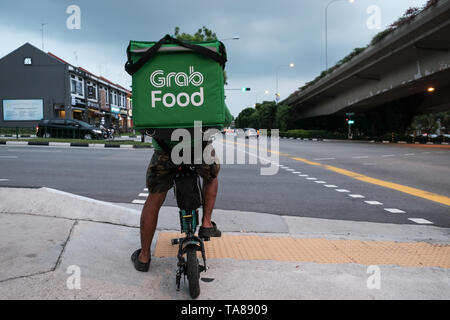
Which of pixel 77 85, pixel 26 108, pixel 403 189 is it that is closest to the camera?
pixel 403 189

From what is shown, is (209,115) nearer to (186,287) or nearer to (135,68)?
(135,68)

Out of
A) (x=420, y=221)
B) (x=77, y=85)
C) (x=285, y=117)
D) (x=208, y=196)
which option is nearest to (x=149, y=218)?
(x=208, y=196)

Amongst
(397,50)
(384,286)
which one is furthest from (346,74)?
(384,286)

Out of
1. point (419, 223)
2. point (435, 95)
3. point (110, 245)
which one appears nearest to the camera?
point (110, 245)

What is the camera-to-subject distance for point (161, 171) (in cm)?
281

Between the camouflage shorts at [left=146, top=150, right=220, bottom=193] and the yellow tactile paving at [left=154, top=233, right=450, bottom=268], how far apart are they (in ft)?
2.76

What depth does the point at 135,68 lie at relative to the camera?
2.54m

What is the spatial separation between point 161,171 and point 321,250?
1886mm

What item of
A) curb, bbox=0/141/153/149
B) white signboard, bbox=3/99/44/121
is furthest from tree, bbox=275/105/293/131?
curb, bbox=0/141/153/149

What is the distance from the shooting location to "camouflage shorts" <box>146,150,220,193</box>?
109 inches

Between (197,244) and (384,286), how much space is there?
144 centimetres

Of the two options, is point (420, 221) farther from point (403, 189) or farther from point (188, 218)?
point (188, 218)

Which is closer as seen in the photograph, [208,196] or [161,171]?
[161,171]
